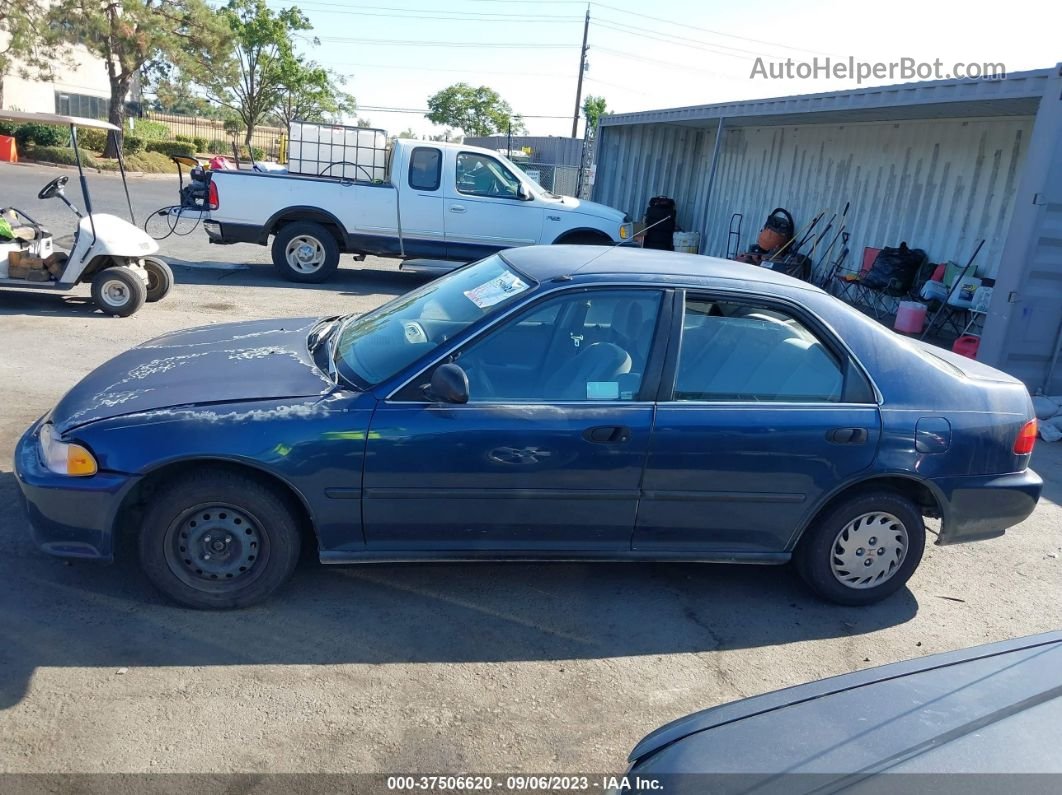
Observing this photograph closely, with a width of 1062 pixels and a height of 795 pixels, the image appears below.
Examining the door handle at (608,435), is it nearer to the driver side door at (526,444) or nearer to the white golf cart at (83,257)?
the driver side door at (526,444)

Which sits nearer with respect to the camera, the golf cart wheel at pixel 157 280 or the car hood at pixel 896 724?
the car hood at pixel 896 724

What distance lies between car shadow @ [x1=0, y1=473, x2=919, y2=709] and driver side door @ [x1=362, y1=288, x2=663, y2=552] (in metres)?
0.34

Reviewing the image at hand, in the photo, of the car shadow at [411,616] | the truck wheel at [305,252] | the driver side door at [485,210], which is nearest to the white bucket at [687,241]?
the driver side door at [485,210]

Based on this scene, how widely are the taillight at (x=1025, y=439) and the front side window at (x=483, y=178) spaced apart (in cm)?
883

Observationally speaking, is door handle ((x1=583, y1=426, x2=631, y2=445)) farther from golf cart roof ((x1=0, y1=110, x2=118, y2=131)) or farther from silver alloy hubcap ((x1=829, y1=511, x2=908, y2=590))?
golf cart roof ((x1=0, y1=110, x2=118, y2=131))

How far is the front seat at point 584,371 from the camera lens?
3.91 meters

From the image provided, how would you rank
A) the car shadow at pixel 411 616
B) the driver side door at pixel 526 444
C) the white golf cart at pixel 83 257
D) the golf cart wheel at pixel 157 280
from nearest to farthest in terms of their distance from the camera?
the car shadow at pixel 411 616 → the driver side door at pixel 526 444 → the white golf cart at pixel 83 257 → the golf cart wheel at pixel 157 280

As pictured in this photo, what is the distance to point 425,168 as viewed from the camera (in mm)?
12086

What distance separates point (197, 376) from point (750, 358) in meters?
2.52

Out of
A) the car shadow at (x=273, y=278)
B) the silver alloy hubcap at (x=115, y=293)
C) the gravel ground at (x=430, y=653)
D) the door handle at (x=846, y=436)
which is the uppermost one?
the door handle at (x=846, y=436)

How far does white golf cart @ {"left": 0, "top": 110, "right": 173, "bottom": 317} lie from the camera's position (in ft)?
28.1

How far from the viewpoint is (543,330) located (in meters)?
4.07

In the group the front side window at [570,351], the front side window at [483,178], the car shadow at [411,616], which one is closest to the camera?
the car shadow at [411,616]

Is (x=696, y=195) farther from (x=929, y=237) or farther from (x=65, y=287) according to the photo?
(x=65, y=287)
